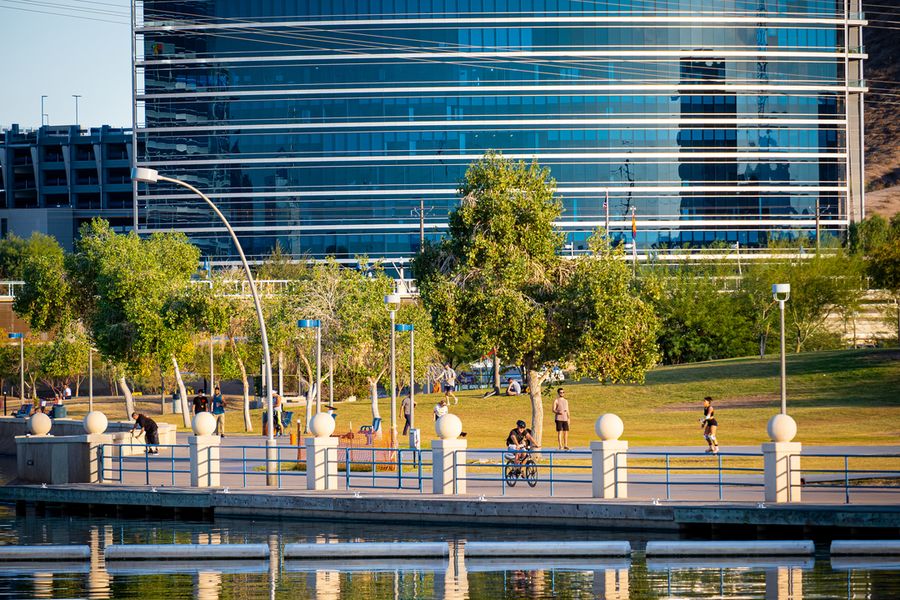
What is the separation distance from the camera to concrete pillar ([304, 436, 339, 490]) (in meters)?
30.9

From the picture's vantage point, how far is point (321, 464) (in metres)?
30.9

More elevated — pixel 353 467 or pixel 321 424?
pixel 321 424

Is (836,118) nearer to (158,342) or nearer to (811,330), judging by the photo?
(811,330)

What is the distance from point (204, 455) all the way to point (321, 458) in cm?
316

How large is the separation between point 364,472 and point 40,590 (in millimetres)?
15982

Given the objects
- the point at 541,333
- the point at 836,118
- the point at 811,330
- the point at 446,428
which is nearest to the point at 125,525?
the point at 446,428

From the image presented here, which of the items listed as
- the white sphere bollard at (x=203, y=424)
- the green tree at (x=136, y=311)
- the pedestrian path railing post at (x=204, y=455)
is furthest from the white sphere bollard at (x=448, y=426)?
the green tree at (x=136, y=311)

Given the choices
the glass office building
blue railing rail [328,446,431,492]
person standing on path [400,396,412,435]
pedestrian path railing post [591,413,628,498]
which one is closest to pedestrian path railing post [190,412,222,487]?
blue railing rail [328,446,431,492]

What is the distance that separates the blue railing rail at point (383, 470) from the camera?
30.3 metres

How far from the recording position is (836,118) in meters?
138

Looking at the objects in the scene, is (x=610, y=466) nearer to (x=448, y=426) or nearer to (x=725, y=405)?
(x=448, y=426)

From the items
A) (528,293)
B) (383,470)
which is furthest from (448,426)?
(528,293)

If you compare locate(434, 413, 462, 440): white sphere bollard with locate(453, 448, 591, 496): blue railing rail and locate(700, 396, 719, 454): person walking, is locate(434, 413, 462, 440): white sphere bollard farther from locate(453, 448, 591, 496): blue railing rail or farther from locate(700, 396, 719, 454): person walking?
locate(700, 396, 719, 454): person walking

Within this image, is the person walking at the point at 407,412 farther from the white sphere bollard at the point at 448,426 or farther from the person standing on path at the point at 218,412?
the white sphere bollard at the point at 448,426
